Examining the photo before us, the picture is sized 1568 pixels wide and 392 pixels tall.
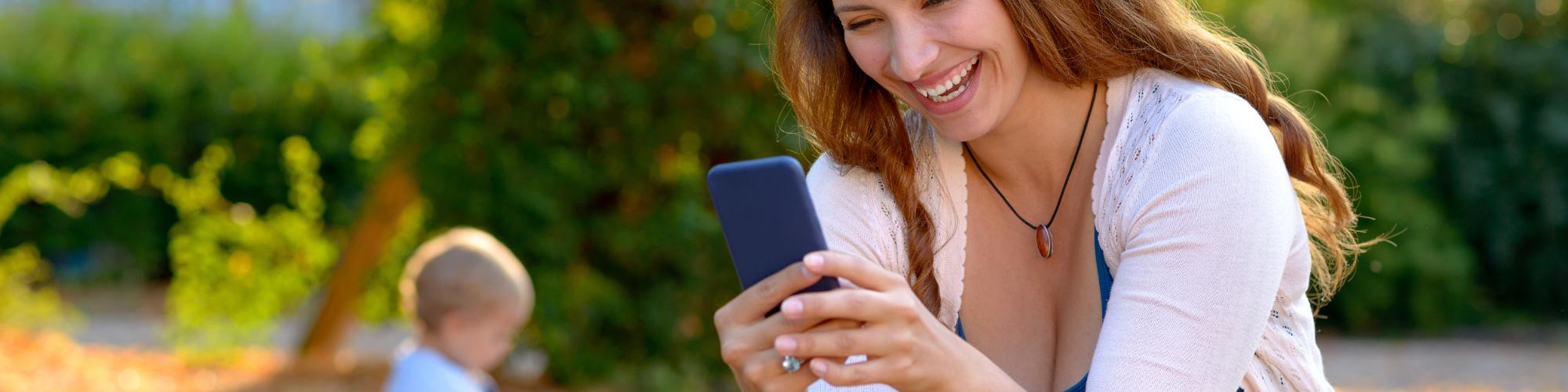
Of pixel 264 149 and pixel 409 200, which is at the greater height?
pixel 264 149

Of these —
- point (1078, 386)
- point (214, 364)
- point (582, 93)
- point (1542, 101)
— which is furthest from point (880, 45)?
point (1542, 101)

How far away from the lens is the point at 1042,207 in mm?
1930

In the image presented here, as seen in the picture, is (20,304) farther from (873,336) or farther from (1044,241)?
(873,336)

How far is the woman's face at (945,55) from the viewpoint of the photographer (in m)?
1.70

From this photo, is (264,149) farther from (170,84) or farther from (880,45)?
(880,45)

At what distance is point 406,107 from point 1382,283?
27.2 ft

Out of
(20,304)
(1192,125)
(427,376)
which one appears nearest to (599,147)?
(427,376)

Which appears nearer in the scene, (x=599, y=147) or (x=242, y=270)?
(x=599, y=147)

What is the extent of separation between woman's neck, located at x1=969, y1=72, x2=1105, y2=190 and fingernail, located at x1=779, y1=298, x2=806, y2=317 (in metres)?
0.58

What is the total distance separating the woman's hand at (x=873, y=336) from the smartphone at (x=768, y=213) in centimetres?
4

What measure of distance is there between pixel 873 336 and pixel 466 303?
256cm

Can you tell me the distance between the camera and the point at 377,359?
24.5 ft

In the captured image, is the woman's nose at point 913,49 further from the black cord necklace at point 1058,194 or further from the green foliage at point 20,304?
the green foliage at point 20,304

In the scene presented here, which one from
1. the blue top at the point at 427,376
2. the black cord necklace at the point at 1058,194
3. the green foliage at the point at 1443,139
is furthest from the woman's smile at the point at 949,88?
the green foliage at the point at 1443,139
